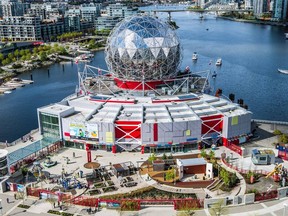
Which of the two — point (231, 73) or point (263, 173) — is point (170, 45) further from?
point (231, 73)

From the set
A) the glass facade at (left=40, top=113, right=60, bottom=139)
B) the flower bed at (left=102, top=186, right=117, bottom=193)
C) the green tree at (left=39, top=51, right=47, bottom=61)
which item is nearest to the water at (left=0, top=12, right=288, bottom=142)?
the green tree at (left=39, top=51, right=47, bottom=61)

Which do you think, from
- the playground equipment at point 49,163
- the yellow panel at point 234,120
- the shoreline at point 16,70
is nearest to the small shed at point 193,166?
the yellow panel at point 234,120

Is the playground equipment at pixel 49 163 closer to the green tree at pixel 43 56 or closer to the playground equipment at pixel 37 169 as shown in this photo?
the playground equipment at pixel 37 169

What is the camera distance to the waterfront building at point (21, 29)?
158625 millimetres

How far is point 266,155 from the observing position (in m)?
44.0

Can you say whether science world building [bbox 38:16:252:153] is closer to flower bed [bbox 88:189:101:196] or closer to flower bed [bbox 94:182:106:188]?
flower bed [bbox 94:182:106:188]

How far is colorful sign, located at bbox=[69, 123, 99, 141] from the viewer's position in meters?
48.4

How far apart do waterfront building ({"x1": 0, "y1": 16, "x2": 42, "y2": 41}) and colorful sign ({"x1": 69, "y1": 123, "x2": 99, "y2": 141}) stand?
120m

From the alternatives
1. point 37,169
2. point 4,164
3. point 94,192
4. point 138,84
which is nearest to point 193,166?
point 94,192

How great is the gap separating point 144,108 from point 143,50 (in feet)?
33.2

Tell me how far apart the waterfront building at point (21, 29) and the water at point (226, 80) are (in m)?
34.9

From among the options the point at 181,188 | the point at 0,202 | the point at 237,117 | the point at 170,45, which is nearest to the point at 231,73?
the point at 170,45

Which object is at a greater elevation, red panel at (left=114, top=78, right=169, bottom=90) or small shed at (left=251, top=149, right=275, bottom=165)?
red panel at (left=114, top=78, right=169, bottom=90)

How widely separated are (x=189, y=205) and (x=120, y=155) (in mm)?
14956
